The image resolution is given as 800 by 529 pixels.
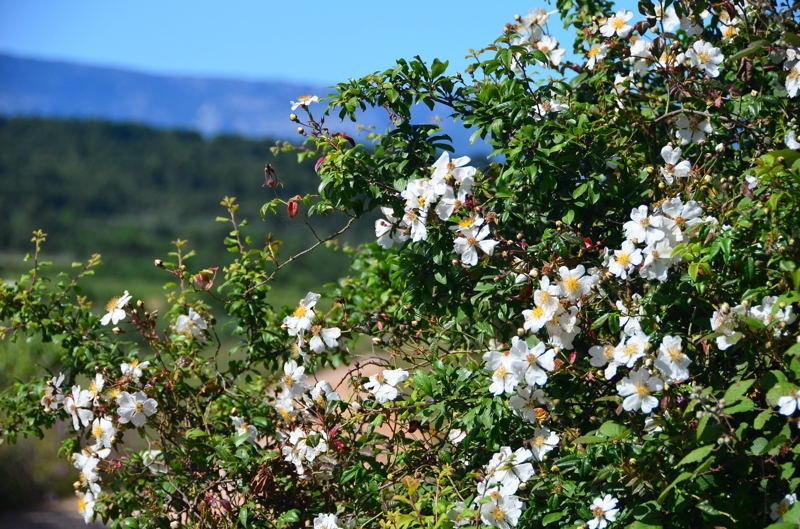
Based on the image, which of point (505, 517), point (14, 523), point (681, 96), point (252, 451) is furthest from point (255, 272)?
point (14, 523)

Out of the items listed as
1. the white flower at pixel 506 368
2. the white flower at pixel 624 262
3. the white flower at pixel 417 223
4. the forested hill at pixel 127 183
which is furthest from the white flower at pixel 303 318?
the forested hill at pixel 127 183

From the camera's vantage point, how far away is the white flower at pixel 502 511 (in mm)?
1851

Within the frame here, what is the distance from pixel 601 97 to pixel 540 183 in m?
0.40

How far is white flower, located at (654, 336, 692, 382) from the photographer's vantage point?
174 centimetres

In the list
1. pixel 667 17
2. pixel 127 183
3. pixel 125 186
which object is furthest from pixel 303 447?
pixel 127 183

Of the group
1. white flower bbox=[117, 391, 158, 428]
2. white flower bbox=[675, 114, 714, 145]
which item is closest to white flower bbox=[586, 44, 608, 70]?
white flower bbox=[675, 114, 714, 145]

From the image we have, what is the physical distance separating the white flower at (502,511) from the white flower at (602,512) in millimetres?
163

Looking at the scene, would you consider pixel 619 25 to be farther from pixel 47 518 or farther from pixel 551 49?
pixel 47 518

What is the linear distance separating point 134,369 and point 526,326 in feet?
3.53

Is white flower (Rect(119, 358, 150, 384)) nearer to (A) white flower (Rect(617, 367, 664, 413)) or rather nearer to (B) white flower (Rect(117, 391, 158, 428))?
(B) white flower (Rect(117, 391, 158, 428))

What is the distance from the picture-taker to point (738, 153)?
2.39 m

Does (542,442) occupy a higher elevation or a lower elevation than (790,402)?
higher

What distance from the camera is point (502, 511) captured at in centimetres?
186

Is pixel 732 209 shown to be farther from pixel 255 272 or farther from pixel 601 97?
pixel 255 272
